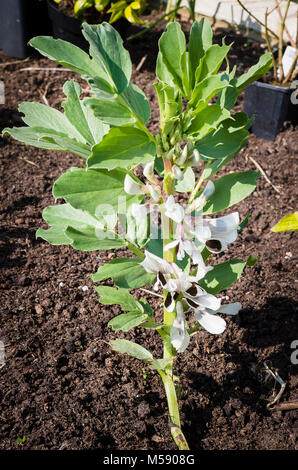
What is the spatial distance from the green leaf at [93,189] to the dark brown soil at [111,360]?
0.57 m

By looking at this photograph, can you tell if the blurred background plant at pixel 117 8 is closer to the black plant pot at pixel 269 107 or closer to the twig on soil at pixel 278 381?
the black plant pot at pixel 269 107

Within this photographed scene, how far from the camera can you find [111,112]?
0.98 metres

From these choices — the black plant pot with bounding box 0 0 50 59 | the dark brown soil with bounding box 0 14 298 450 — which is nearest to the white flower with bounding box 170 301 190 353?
the dark brown soil with bounding box 0 14 298 450

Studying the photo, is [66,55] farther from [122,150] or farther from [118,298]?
[118,298]

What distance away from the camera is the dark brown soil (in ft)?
4.49

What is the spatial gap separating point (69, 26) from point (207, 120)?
2101 mm

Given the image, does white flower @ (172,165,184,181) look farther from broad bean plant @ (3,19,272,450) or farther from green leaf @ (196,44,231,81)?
green leaf @ (196,44,231,81)

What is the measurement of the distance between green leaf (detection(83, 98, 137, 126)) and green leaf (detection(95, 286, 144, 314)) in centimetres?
43

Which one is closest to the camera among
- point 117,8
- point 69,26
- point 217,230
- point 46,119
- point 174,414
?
point 217,230

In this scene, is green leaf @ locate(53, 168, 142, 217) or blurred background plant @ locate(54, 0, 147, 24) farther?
blurred background plant @ locate(54, 0, 147, 24)

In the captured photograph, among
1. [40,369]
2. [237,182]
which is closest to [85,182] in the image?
[237,182]

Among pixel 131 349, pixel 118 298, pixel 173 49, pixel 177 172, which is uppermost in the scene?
pixel 173 49

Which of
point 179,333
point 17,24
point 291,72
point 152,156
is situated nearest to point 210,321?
point 179,333

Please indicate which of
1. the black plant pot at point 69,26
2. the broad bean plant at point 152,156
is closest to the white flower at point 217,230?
the broad bean plant at point 152,156
